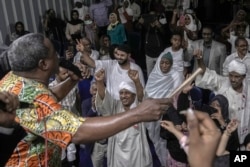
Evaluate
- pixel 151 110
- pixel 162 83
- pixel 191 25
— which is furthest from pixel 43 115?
pixel 191 25

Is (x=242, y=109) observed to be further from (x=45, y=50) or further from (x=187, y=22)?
(x=187, y=22)

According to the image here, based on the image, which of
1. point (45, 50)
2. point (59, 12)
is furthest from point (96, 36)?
point (45, 50)

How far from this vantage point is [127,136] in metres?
3.55

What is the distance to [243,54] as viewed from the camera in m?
4.66

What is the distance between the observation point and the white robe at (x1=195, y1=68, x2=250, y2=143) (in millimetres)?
3721

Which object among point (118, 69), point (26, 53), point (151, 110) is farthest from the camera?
point (118, 69)

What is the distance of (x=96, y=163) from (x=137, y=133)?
2.14 feet

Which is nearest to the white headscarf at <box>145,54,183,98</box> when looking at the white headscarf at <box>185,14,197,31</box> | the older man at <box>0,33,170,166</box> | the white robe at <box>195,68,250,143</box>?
the white robe at <box>195,68,250,143</box>

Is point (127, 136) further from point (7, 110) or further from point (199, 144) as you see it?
point (199, 144)

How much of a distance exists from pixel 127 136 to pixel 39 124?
1.95 metres

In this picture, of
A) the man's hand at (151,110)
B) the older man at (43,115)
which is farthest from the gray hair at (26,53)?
the man's hand at (151,110)

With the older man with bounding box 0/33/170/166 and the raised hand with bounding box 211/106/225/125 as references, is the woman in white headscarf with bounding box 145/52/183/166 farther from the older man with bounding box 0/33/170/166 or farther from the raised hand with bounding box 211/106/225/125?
the older man with bounding box 0/33/170/166

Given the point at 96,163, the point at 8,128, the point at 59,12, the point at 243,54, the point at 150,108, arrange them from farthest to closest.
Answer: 1. the point at 59,12
2. the point at 243,54
3. the point at 96,163
4. the point at 150,108
5. the point at 8,128

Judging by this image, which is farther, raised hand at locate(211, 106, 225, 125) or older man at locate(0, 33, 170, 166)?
raised hand at locate(211, 106, 225, 125)
